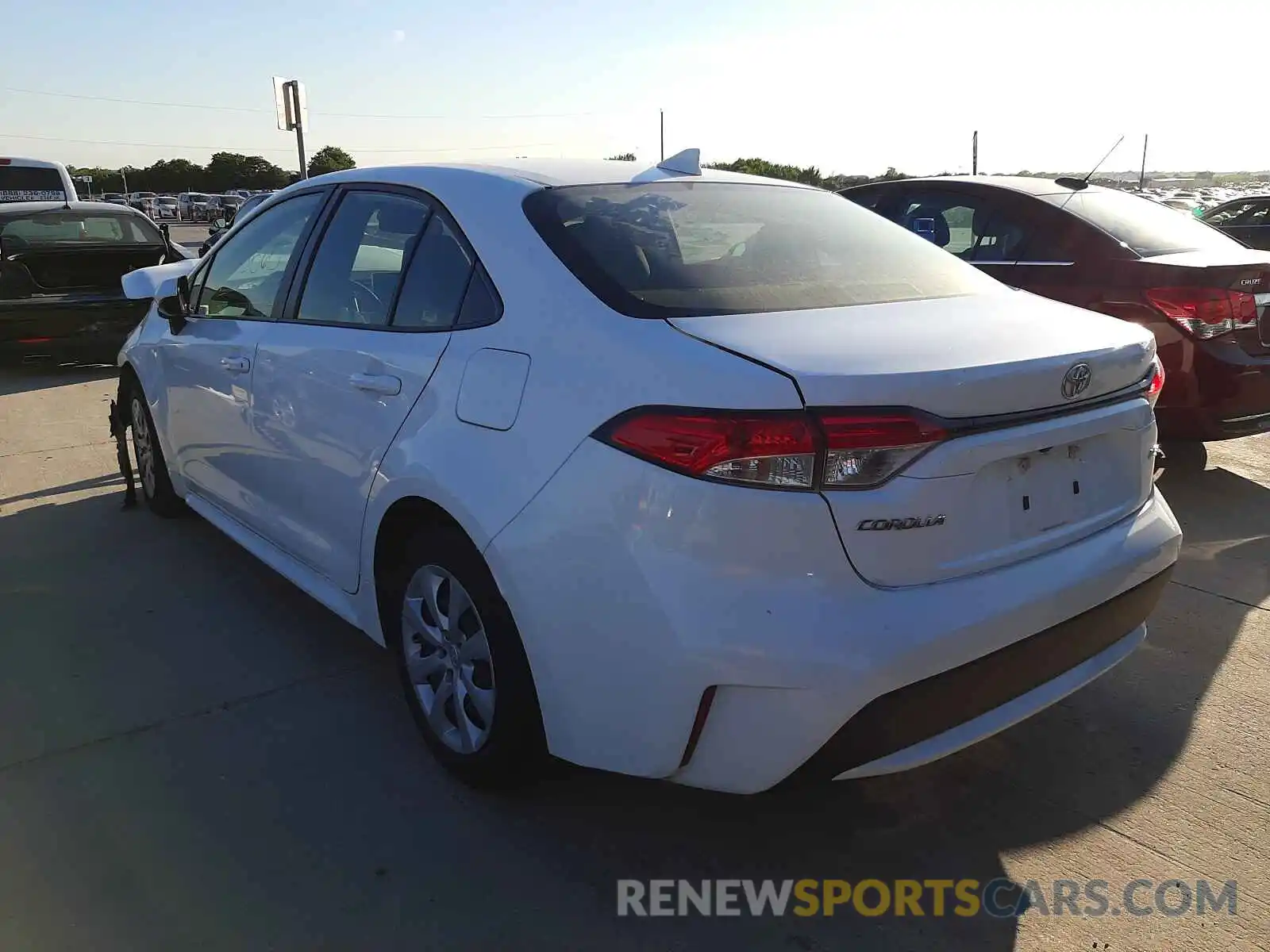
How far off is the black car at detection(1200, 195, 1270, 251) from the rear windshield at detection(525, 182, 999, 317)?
13970 mm

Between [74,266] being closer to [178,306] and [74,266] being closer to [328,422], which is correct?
[178,306]

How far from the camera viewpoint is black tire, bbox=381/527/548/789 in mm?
2404

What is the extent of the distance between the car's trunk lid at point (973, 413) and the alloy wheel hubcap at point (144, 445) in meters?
3.75

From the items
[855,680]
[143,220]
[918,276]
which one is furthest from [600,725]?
[143,220]

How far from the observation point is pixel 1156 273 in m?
4.79

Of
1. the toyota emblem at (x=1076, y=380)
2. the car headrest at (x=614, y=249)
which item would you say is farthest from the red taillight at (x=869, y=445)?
the car headrest at (x=614, y=249)

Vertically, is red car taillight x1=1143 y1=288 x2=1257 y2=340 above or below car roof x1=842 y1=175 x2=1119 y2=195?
below

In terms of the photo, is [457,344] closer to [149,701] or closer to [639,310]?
[639,310]

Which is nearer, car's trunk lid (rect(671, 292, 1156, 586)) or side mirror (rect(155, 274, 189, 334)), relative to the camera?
car's trunk lid (rect(671, 292, 1156, 586))

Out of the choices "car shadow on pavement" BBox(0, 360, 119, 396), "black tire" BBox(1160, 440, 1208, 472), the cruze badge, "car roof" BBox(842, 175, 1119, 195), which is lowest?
"black tire" BBox(1160, 440, 1208, 472)

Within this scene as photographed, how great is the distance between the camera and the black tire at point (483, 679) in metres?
2.40

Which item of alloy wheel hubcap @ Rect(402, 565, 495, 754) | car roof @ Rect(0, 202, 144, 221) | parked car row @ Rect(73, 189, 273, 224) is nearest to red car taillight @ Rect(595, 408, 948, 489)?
alloy wheel hubcap @ Rect(402, 565, 495, 754)

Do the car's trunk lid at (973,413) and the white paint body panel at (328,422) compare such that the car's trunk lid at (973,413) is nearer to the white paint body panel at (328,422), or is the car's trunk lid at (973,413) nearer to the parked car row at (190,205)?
the white paint body panel at (328,422)

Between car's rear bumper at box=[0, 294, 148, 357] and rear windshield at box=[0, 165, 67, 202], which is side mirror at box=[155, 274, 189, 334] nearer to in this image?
car's rear bumper at box=[0, 294, 148, 357]
